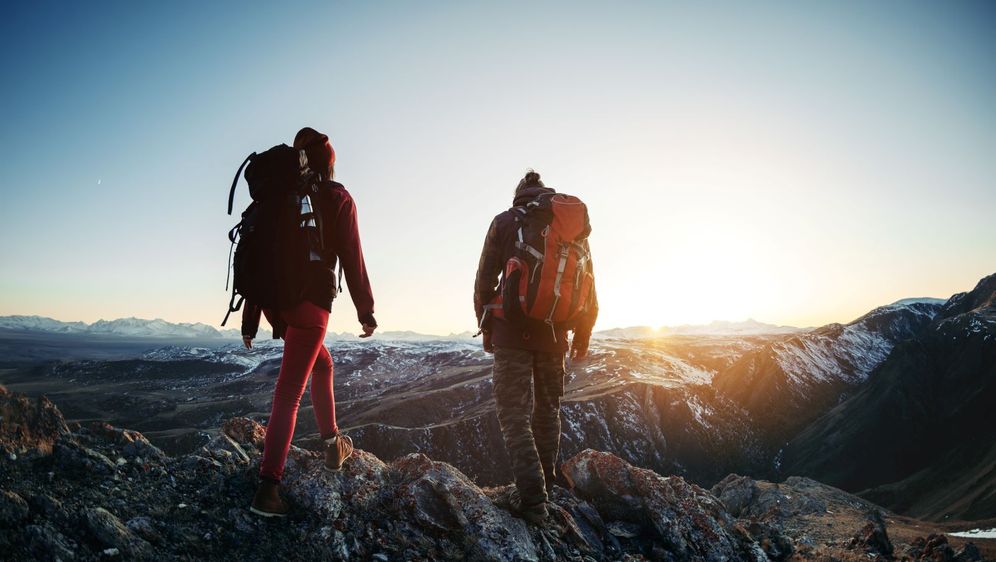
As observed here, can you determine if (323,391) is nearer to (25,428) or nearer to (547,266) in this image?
(547,266)

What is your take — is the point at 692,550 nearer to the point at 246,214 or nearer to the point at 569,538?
the point at 569,538

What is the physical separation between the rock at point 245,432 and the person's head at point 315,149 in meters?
4.55

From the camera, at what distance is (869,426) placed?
355ft

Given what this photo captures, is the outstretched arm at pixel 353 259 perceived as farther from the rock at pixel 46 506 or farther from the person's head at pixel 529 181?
the rock at pixel 46 506

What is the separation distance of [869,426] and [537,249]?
137 meters

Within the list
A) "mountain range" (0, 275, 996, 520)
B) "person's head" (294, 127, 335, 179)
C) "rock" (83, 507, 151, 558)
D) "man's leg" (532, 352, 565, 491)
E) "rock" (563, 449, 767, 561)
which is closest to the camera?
"rock" (83, 507, 151, 558)

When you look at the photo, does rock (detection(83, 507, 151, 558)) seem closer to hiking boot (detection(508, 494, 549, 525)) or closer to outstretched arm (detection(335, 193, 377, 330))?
outstretched arm (detection(335, 193, 377, 330))

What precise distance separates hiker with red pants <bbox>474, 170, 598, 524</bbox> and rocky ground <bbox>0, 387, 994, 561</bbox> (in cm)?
82

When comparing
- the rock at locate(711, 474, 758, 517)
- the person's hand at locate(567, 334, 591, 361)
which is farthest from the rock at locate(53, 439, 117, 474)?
the rock at locate(711, 474, 758, 517)

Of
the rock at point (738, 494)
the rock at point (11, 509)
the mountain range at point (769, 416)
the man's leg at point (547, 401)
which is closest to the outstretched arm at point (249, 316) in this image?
the rock at point (11, 509)

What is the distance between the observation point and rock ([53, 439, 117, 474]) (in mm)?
4950

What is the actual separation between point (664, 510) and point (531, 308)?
414 cm

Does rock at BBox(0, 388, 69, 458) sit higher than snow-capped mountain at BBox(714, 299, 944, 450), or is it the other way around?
rock at BBox(0, 388, 69, 458)

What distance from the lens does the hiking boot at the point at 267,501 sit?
4.54 meters
